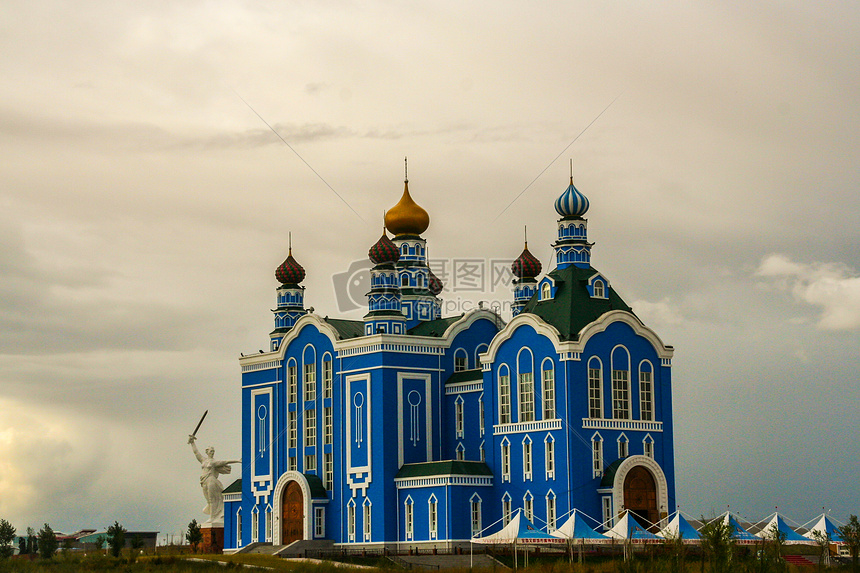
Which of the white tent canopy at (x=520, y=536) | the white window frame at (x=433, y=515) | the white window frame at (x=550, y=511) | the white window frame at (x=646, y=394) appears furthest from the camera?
the white window frame at (x=646, y=394)

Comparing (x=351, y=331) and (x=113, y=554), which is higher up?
(x=351, y=331)

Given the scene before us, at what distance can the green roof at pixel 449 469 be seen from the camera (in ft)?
174

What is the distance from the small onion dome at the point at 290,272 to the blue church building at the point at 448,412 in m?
2.96

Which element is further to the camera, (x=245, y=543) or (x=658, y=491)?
(x=245, y=543)

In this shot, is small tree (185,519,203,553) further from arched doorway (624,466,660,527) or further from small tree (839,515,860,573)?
small tree (839,515,860,573)

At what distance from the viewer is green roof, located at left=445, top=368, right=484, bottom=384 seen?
56000 millimetres

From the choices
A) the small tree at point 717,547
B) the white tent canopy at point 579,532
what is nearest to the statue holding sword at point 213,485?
the white tent canopy at point 579,532

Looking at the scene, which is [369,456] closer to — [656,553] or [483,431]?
[483,431]

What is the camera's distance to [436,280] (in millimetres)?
65875

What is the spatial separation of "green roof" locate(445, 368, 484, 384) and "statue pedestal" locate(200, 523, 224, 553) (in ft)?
49.3

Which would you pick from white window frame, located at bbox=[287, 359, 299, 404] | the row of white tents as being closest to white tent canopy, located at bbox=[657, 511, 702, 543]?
the row of white tents

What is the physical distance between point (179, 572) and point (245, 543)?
57.8 feet

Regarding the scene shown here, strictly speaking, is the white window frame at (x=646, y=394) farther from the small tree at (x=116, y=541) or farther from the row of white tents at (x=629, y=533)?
the small tree at (x=116, y=541)


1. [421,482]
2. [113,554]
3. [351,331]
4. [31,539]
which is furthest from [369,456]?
[31,539]
